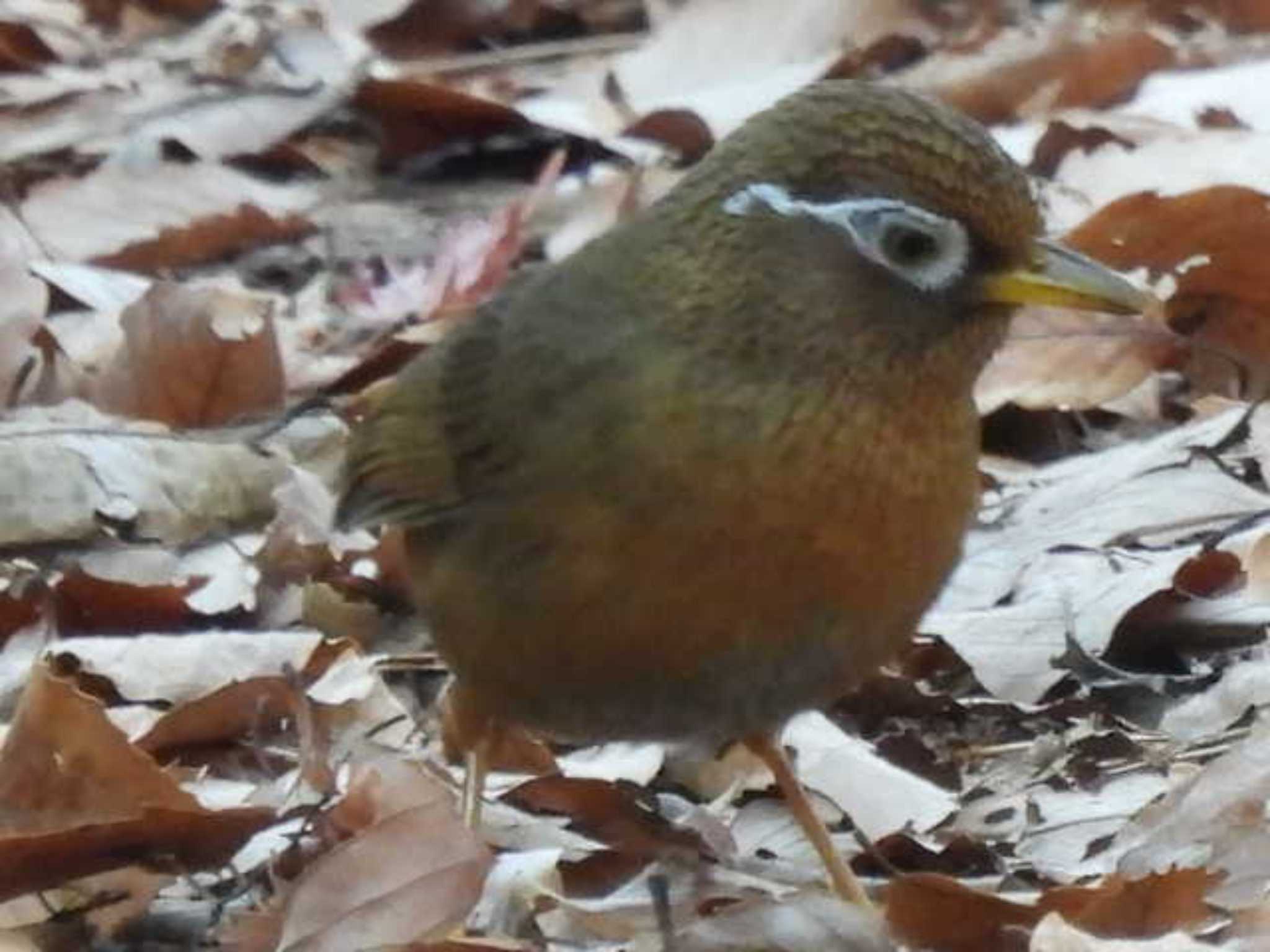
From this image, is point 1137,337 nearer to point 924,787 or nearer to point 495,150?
point 924,787

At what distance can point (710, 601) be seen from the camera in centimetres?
397

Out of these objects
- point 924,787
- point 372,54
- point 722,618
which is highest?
point 722,618

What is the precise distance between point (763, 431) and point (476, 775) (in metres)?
0.84

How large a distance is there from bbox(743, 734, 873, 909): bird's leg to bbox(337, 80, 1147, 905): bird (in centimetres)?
1

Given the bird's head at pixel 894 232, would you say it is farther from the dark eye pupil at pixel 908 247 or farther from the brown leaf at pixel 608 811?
the brown leaf at pixel 608 811

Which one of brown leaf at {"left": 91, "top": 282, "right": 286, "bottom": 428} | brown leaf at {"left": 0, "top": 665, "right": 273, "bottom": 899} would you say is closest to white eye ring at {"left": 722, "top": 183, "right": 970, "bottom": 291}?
brown leaf at {"left": 0, "top": 665, "right": 273, "bottom": 899}

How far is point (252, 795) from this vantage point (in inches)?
183

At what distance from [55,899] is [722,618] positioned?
90 centimetres

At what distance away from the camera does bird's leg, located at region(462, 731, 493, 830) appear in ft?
15.0

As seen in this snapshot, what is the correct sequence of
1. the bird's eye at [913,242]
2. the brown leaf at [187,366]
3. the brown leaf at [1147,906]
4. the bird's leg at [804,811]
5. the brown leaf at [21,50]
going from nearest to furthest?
the brown leaf at [1147,906]
the bird's eye at [913,242]
the bird's leg at [804,811]
the brown leaf at [187,366]
the brown leaf at [21,50]

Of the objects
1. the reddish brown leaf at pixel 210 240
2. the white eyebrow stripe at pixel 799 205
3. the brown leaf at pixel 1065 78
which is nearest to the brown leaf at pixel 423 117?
the reddish brown leaf at pixel 210 240

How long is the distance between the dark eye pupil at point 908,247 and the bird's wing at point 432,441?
56 centimetres

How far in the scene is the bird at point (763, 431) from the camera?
13.1 feet

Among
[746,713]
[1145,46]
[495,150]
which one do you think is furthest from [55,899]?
[1145,46]
